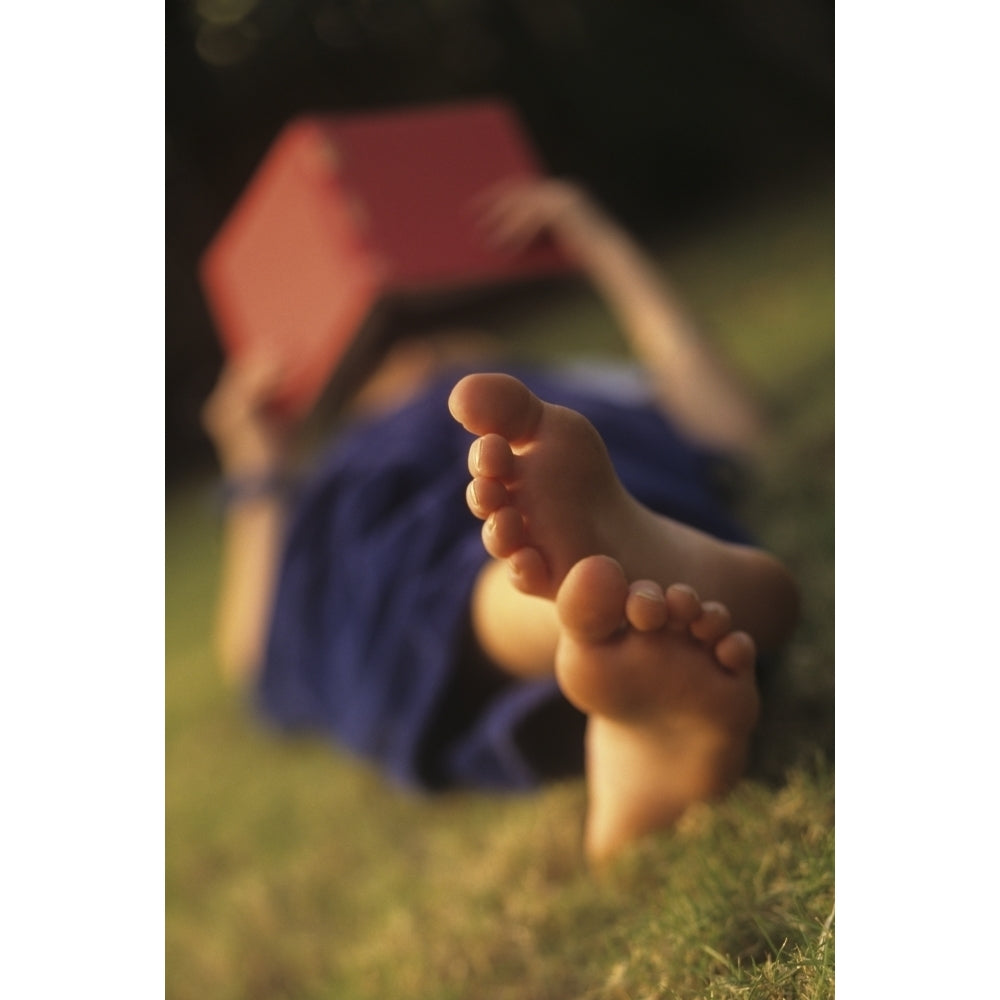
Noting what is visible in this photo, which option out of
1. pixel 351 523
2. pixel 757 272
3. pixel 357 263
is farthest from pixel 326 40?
pixel 757 272

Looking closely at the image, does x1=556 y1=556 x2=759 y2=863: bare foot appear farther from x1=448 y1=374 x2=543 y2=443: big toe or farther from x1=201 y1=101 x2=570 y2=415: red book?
x1=201 y1=101 x2=570 y2=415: red book

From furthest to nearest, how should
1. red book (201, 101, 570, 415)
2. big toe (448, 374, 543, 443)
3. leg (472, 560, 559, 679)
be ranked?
1. red book (201, 101, 570, 415)
2. leg (472, 560, 559, 679)
3. big toe (448, 374, 543, 443)

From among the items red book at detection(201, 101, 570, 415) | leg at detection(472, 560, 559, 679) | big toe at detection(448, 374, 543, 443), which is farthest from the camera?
red book at detection(201, 101, 570, 415)

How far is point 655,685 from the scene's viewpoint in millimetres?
393

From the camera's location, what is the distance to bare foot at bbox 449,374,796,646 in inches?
14.7

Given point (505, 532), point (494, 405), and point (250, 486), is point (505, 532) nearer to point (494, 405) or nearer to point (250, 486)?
point (494, 405)

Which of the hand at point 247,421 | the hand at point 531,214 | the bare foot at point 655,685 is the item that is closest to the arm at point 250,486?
the hand at point 247,421

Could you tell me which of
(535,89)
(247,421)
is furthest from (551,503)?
(535,89)

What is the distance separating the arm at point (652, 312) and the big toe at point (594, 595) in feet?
1.52

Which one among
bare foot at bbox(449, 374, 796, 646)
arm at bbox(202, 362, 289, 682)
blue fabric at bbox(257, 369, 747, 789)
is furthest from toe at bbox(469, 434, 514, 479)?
arm at bbox(202, 362, 289, 682)

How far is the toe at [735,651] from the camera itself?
1.30 ft
